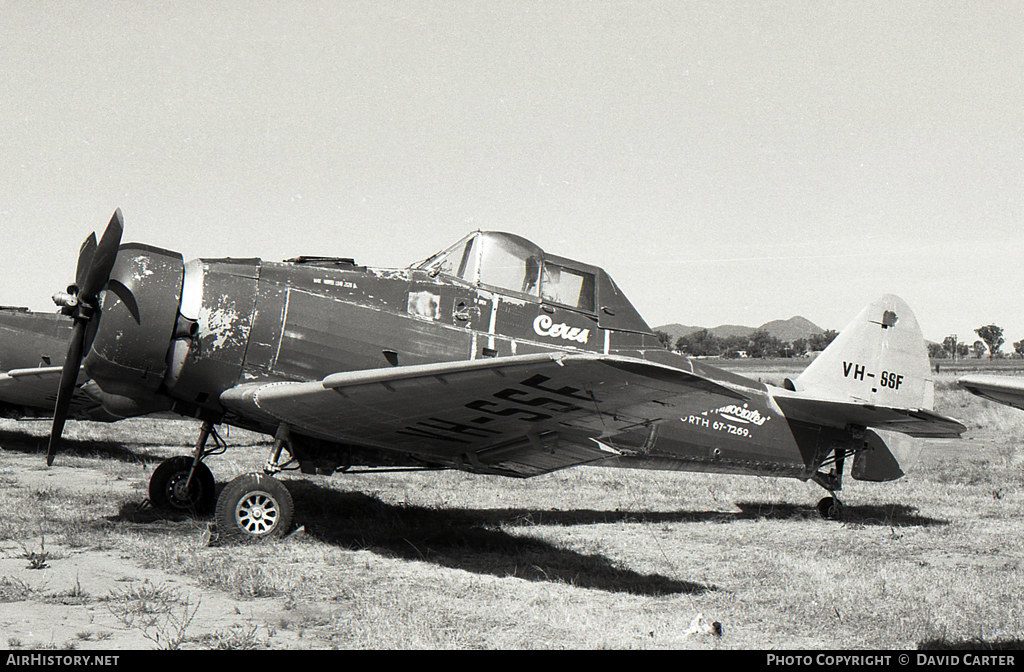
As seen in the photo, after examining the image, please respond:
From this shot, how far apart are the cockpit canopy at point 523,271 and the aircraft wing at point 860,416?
2.44 m

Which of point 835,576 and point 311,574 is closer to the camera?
point 311,574

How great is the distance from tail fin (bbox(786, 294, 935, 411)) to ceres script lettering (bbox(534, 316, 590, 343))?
10.7 ft

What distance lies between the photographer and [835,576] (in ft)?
18.8

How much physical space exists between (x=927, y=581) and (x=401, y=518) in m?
4.42

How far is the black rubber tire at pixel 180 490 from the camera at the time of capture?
7.21 metres

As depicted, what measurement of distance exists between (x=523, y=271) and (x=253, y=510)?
292cm

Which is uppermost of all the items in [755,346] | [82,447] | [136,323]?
[755,346]

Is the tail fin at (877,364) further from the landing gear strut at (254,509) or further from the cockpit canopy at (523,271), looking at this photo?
the landing gear strut at (254,509)

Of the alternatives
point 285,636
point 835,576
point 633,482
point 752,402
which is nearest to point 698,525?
point 752,402

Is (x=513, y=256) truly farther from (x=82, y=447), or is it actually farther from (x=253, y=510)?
(x=82, y=447)

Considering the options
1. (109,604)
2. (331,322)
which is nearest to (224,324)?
(331,322)

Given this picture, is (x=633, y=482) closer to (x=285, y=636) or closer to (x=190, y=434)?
(x=285, y=636)

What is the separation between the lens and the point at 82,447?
12.7 m

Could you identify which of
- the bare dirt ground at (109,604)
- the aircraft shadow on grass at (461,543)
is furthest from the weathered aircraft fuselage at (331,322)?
the bare dirt ground at (109,604)
